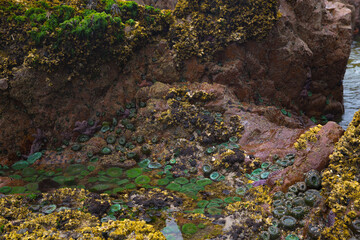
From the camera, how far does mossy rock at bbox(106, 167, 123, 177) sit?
617 centimetres

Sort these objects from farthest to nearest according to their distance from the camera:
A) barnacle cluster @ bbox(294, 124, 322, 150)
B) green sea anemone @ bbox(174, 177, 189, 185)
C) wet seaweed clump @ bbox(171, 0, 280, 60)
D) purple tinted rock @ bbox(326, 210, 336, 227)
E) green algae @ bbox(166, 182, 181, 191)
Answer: wet seaweed clump @ bbox(171, 0, 280, 60) → green sea anemone @ bbox(174, 177, 189, 185) → green algae @ bbox(166, 182, 181, 191) → barnacle cluster @ bbox(294, 124, 322, 150) → purple tinted rock @ bbox(326, 210, 336, 227)

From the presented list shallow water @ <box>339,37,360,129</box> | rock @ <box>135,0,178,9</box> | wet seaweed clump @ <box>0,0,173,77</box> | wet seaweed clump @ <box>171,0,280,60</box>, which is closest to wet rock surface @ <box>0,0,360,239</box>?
wet seaweed clump @ <box>171,0,280,60</box>

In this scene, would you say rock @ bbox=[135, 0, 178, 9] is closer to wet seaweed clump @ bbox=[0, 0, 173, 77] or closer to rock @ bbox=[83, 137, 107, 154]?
wet seaweed clump @ bbox=[0, 0, 173, 77]

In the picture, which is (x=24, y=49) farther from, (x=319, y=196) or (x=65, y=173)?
(x=319, y=196)

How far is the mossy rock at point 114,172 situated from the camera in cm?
617

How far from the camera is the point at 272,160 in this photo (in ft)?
19.3

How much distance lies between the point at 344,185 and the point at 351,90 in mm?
11300

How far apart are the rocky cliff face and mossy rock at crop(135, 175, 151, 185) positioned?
246 centimetres

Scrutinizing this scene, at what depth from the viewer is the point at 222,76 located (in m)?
8.27

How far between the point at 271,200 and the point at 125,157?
355 cm

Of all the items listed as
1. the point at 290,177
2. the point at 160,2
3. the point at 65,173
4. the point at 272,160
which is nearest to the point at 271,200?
the point at 290,177

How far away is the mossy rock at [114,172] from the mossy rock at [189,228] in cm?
234

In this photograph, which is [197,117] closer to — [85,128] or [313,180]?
[85,128]

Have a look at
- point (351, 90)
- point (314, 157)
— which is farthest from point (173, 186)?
point (351, 90)
